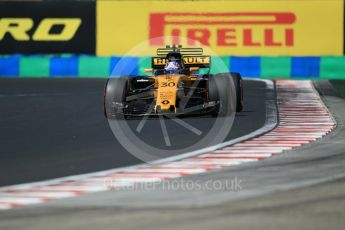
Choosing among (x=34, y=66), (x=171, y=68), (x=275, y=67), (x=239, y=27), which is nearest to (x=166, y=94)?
(x=171, y=68)

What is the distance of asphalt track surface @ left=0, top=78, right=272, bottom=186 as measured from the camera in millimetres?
10391

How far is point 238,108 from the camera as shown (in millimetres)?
15945

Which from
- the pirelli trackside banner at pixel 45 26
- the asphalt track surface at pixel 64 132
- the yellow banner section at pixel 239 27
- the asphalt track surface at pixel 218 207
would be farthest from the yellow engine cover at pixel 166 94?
the pirelli trackside banner at pixel 45 26

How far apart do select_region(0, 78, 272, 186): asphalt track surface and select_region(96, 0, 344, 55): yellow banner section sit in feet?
14.5

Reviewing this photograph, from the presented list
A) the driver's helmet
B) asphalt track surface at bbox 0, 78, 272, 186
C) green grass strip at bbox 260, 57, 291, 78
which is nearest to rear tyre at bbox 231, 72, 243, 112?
asphalt track surface at bbox 0, 78, 272, 186

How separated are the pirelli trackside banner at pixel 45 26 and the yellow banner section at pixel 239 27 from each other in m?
0.76

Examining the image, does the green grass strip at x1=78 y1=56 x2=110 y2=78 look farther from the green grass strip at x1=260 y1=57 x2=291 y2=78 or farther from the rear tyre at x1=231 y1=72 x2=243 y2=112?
the rear tyre at x1=231 y1=72 x2=243 y2=112

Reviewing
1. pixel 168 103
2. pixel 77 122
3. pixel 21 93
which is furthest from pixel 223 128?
pixel 21 93

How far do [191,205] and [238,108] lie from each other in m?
8.26

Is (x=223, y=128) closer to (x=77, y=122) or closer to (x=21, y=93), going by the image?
(x=77, y=122)

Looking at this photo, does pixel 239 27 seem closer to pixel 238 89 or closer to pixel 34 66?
pixel 34 66

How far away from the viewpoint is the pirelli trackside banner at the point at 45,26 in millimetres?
27469

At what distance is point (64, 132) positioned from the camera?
541 inches

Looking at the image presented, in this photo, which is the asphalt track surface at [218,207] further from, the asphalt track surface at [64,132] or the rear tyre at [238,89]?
the rear tyre at [238,89]
